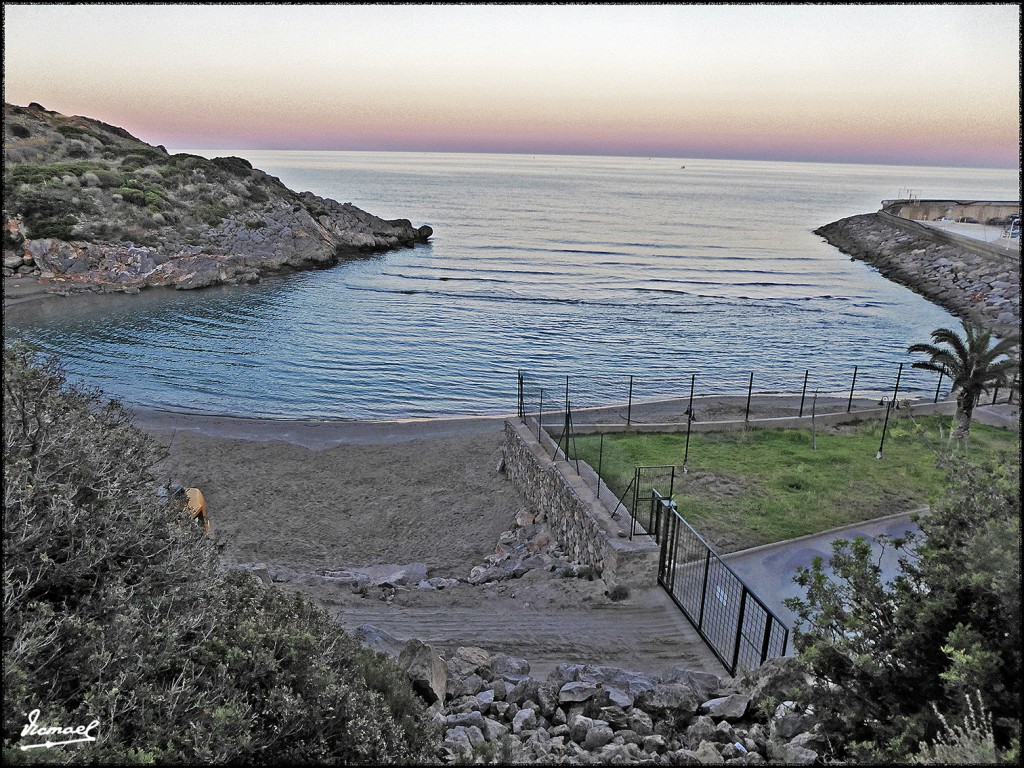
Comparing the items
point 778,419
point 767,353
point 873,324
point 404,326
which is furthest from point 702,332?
point 778,419

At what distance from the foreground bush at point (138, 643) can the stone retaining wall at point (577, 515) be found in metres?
6.24

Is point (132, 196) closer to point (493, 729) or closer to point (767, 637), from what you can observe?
point (493, 729)

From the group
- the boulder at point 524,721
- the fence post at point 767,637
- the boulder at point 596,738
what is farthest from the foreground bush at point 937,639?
the boulder at point 524,721

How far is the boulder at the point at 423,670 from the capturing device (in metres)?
7.64

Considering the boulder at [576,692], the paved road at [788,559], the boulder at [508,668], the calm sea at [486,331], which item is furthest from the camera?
the calm sea at [486,331]

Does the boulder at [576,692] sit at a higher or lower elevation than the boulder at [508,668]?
higher

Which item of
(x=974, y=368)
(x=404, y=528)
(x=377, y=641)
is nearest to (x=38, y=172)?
(x=404, y=528)

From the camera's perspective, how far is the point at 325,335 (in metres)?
39.8

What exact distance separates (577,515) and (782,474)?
20.7 ft

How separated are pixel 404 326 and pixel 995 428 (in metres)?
31.7

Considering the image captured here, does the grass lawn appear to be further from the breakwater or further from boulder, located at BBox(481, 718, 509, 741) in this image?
the breakwater

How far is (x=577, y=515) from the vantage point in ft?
47.5

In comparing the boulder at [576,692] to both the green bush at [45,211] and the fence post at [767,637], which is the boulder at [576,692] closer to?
the fence post at [767,637]

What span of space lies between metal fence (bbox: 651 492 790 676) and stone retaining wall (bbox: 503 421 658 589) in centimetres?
44
